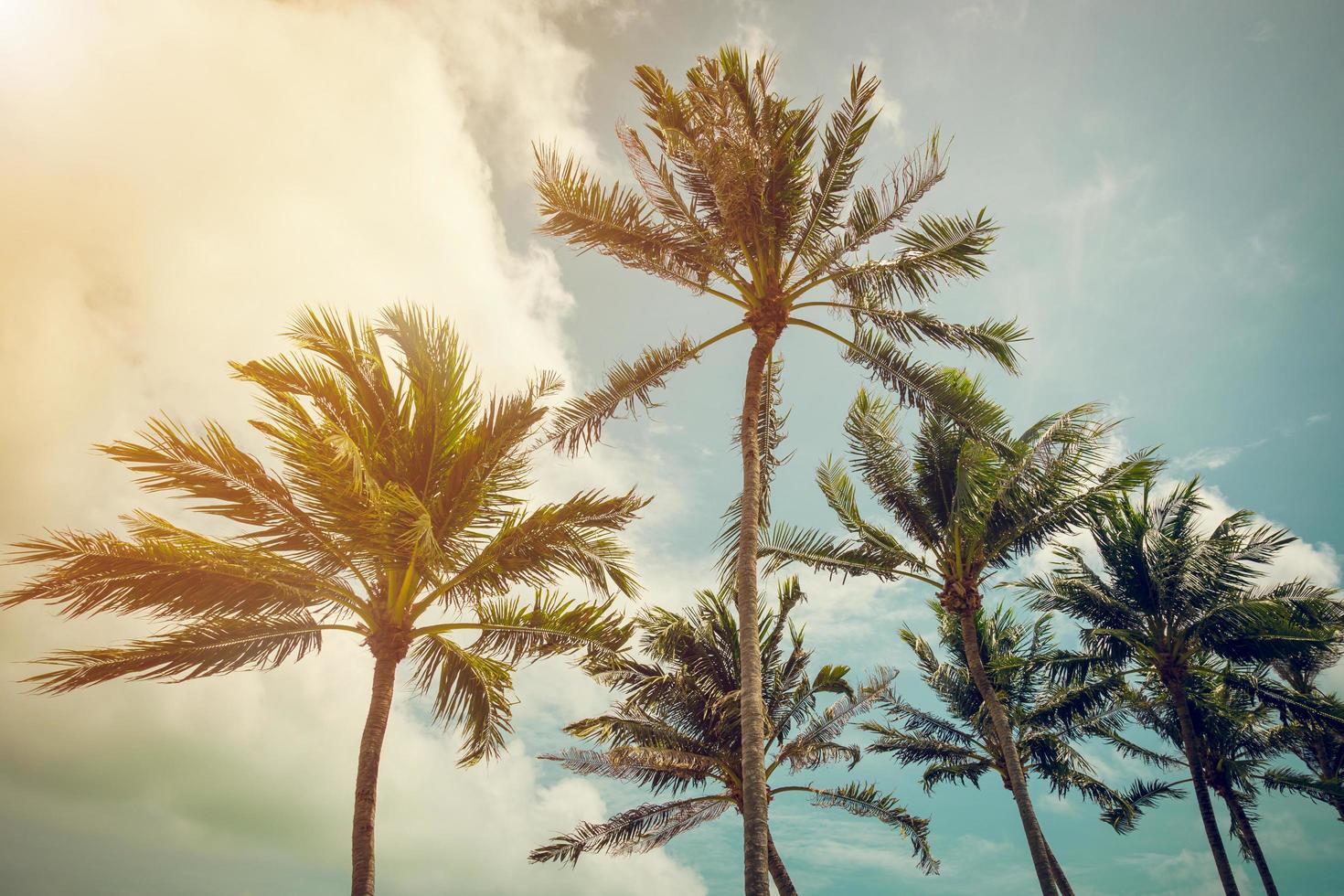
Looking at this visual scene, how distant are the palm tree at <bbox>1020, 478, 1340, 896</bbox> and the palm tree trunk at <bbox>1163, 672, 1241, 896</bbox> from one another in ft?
0.07

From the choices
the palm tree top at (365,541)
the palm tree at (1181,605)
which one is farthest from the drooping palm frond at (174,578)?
the palm tree at (1181,605)

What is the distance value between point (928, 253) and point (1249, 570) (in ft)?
40.3

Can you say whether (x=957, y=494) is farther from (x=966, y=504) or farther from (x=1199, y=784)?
(x=1199, y=784)

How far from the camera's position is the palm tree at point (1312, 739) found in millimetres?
17844

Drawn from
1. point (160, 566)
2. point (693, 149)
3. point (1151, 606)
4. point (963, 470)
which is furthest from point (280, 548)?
point (1151, 606)

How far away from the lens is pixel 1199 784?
1623cm

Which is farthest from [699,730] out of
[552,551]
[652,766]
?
[552,551]

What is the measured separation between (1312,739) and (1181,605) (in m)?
8.93

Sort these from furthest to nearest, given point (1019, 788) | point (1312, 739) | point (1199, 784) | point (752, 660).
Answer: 1. point (1312, 739)
2. point (1199, 784)
3. point (1019, 788)
4. point (752, 660)

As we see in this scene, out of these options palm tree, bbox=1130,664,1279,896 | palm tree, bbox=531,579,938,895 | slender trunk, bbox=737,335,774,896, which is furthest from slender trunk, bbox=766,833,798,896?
palm tree, bbox=1130,664,1279,896

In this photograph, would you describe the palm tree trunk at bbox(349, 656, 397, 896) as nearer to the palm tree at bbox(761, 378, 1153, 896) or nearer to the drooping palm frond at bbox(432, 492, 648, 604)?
the drooping palm frond at bbox(432, 492, 648, 604)

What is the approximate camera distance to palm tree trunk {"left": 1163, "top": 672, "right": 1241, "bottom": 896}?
1608 cm

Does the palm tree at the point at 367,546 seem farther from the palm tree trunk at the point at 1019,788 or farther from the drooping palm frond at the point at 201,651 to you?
the palm tree trunk at the point at 1019,788

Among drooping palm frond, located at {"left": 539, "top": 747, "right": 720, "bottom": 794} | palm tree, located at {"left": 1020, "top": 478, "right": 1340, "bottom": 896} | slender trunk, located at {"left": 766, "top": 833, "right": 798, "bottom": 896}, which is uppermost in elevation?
palm tree, located at {"left": 1020, "top": 478, "right": 1340, "bottom": 896}
